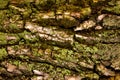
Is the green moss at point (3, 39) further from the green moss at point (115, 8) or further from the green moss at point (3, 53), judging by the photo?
the green moss at point (115, 8)

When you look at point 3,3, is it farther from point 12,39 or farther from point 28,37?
point 28,37

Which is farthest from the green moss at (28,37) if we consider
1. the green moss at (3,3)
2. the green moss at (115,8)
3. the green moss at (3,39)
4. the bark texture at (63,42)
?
the green moss at (115,8)

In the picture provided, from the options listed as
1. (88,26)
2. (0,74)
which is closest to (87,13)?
(88,26)

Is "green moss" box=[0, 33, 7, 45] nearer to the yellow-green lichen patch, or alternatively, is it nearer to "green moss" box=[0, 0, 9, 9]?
the yellow-green lichen patch

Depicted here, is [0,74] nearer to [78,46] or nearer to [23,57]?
[23,57]

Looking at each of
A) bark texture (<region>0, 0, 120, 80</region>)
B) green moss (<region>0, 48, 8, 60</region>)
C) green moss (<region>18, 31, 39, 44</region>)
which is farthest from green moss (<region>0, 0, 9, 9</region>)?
green moss (<region>0, 48, 8, 60</region>)

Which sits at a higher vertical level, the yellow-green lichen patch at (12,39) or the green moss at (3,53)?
the yellow-green lichen patch at (12,39)

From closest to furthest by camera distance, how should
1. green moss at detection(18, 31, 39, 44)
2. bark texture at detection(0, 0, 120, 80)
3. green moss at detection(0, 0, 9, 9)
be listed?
bark texture at detection(0, 0, 120, 80) → green moss at detection(18, 31, 39, 44) → green moss at detection(0, 0, 9, 9)

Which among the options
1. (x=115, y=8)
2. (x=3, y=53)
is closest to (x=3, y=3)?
(x=3, y=53)
